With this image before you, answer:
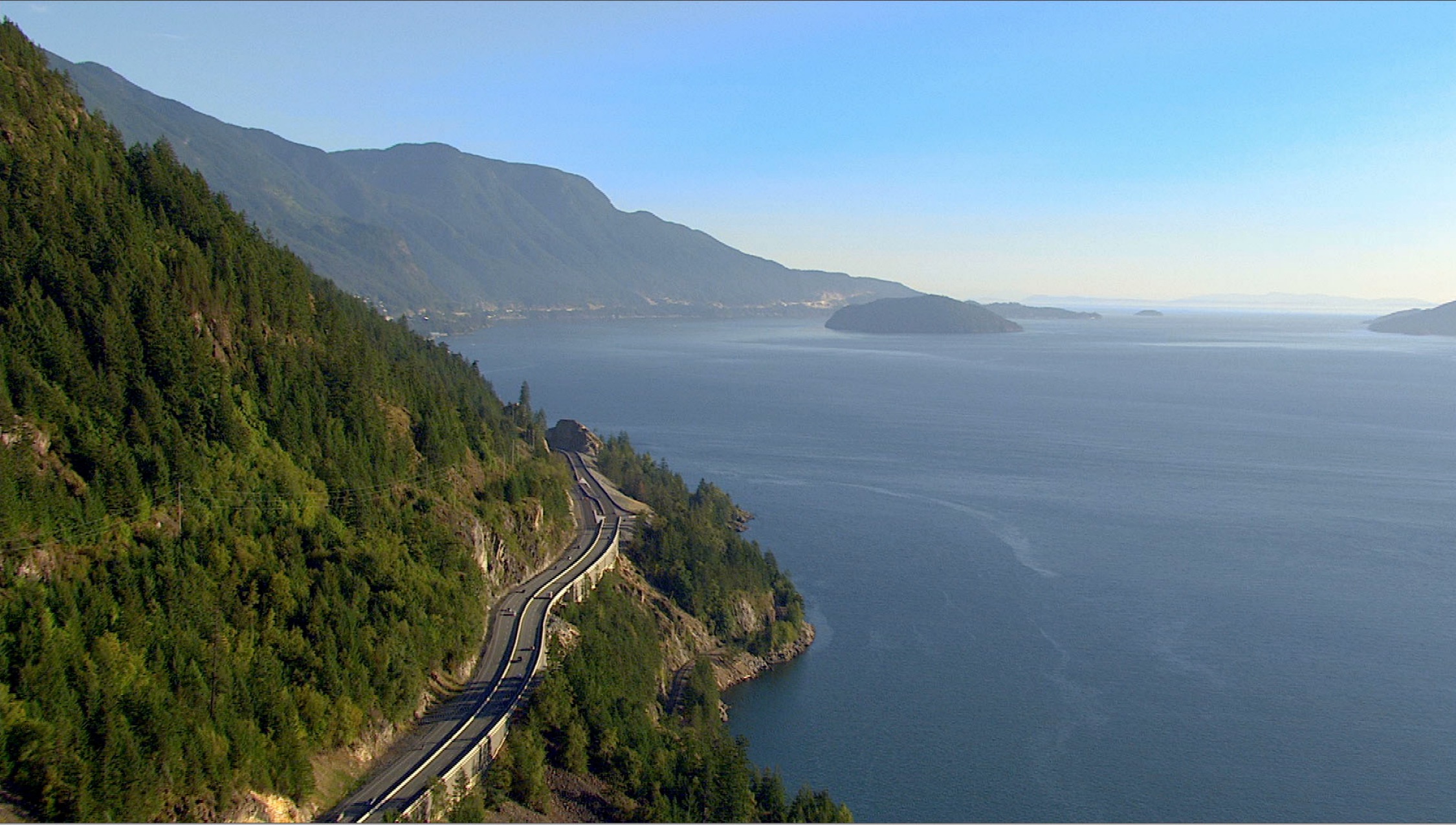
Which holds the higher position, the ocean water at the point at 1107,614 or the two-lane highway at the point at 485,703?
the two-lane highway at the point at 485,703

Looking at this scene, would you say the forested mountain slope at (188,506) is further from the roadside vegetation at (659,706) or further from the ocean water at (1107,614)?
the ocean water at (1107,614)

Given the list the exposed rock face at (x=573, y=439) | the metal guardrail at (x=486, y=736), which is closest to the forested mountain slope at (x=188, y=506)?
the metal guardrail at (x=486, y=736)

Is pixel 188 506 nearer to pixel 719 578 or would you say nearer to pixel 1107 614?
pixel 719 578

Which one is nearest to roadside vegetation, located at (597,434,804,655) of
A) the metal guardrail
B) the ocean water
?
the ocean water

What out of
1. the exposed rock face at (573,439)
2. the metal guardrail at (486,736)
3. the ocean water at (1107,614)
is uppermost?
the exposed rock face at (573,439)

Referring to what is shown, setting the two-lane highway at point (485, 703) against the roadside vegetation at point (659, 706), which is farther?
the roadside vegetation at point (659, 706)

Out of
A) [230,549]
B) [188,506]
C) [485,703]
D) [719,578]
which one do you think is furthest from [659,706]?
[188,506]
